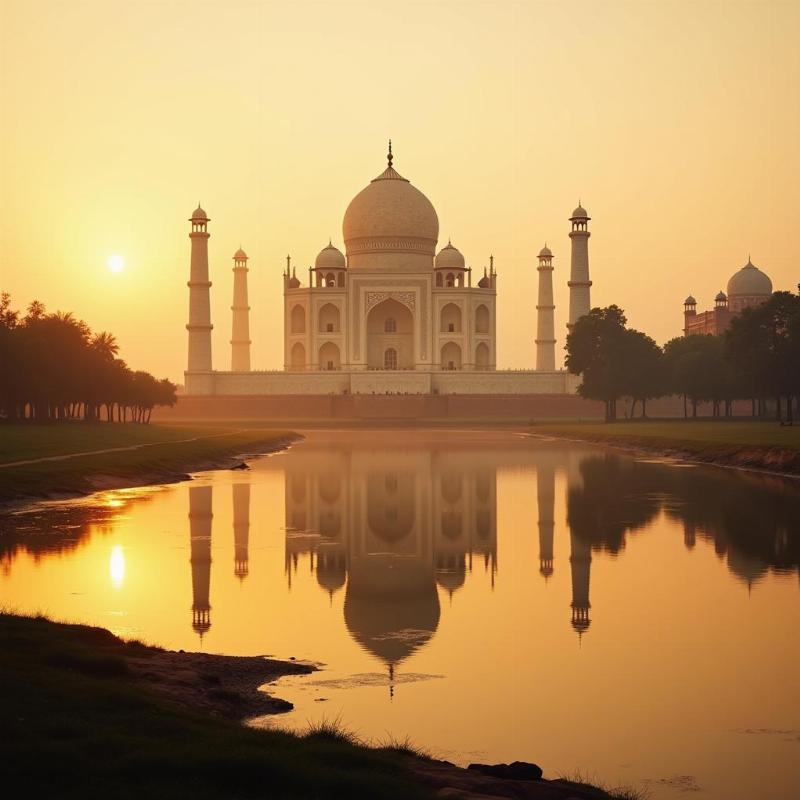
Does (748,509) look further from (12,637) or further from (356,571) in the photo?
(12,637)

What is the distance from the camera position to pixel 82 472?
90.5 feet

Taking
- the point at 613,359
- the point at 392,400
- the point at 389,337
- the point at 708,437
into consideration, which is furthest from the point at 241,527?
the point at 389,337

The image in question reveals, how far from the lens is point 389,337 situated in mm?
91875

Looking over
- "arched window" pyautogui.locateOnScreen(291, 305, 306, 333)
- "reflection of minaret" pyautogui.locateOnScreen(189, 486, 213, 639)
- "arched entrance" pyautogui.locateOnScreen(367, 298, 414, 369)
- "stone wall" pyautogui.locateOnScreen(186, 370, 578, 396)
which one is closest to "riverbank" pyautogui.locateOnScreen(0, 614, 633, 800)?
"reflection of minaret" pyautogui.locateOnScreen(189, 486, 213, 639)

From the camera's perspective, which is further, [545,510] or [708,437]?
[708,437]

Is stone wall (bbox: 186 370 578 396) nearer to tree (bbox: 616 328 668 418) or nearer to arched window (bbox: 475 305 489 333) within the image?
arched window (bbox: 475 305 489 333)

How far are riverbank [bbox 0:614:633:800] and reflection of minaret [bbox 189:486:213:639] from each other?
3015mm

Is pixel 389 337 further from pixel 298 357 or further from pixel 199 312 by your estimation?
pixel 199 312

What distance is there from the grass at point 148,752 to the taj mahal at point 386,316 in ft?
245

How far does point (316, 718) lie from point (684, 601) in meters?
5.79

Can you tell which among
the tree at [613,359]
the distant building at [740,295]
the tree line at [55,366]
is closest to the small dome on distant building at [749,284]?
the distant building at [740,295]

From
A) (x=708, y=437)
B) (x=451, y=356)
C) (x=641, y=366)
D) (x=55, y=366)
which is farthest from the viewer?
(x=451, y=356)

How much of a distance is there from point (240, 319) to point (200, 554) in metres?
74.2

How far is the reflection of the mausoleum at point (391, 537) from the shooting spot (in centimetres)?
1232
